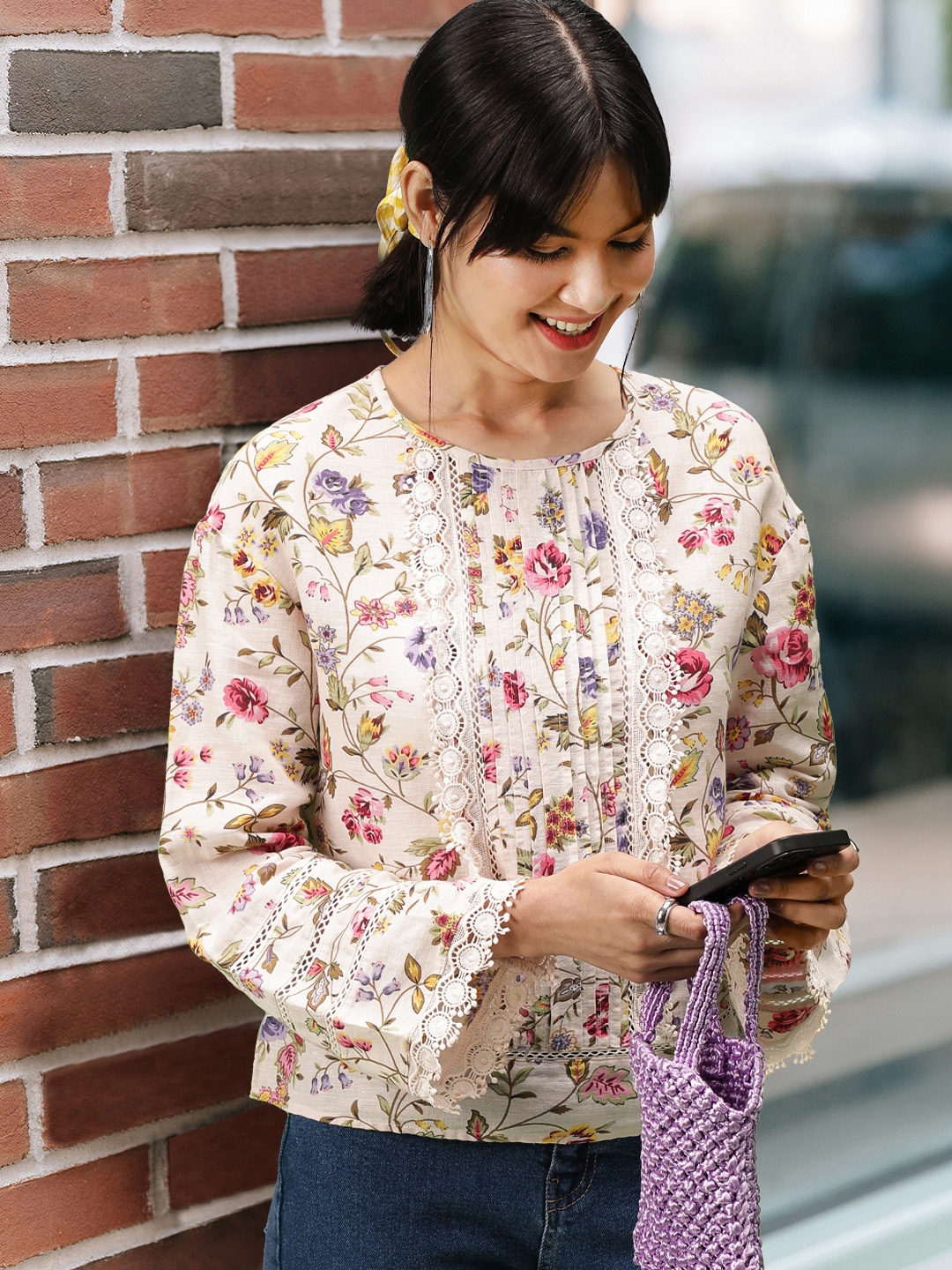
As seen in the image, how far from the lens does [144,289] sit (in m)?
1.20

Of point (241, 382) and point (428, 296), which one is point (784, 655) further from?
point (241, 382)

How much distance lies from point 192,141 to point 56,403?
0.27 metres

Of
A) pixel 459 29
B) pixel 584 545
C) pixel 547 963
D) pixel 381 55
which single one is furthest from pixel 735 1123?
pixel 381 55

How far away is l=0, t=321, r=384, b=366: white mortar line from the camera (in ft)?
3.80

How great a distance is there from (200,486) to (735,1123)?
0.74 metres

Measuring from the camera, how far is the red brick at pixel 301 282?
4.14 ft

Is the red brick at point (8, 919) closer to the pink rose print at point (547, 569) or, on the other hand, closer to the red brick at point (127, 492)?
the red brick at point (127, 492)

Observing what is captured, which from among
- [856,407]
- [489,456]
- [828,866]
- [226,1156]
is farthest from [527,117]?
[856,407]

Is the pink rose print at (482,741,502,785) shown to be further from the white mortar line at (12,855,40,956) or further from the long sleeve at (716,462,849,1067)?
the white mortar line at (12,855,40,956)

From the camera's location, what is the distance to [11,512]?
1169 mm

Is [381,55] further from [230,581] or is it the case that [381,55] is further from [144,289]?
[230,581]

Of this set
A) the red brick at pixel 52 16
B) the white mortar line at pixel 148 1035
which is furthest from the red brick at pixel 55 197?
the white mortar line at pixel 148 1035

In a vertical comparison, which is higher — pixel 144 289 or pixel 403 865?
pixel 144 289

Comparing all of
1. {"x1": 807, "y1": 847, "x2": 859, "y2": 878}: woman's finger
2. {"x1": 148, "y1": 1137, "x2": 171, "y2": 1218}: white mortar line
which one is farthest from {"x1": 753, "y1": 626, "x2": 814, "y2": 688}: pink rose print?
{"x1": 148, "y1": 1137, "x2": 171, "y2": 1218}: white mortar line
